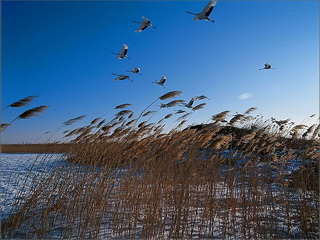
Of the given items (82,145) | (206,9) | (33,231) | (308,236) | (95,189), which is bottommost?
(33,231)

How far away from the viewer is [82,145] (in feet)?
12.2

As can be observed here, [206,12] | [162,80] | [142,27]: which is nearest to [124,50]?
[142,27]

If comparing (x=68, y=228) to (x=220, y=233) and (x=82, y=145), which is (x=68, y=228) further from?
(x=220, y=233)

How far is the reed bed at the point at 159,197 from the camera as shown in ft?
8.68

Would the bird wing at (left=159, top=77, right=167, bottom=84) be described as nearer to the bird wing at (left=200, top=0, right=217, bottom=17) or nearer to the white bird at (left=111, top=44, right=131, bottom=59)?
the white bird at (left=111, top=44, right=131, bottom=59)

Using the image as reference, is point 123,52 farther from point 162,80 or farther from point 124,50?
point 162,80

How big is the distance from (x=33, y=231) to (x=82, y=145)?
1.32 m

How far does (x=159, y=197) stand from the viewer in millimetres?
2898

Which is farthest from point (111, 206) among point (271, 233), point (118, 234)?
point (271, 233)

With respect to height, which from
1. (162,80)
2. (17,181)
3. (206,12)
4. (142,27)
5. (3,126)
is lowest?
(17,181)

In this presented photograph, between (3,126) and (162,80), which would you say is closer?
(3,126)

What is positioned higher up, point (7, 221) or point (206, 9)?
point (206, 9)

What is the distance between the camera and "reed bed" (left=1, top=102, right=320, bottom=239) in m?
2.65

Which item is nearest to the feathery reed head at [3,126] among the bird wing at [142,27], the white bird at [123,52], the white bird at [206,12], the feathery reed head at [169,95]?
the feathery reed head at [169,95]
